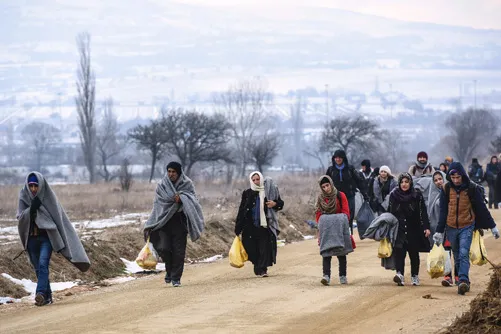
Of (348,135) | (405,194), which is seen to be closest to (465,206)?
(405,194)

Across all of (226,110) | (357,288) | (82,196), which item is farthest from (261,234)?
(226,110)

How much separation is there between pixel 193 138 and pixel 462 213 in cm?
5254

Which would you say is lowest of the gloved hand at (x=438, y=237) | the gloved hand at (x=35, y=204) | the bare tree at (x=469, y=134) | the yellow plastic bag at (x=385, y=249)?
the bare tree at (x=469, y=134)

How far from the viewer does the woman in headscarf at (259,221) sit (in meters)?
18.9

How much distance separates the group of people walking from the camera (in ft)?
53.0

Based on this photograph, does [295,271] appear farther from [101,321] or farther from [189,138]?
[189,138]

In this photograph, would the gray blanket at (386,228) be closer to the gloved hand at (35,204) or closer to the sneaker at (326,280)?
the sneaker at (326,280)

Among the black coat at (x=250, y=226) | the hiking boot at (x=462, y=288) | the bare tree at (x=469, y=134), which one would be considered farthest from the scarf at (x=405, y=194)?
the bare tree at (x=469, y=134)

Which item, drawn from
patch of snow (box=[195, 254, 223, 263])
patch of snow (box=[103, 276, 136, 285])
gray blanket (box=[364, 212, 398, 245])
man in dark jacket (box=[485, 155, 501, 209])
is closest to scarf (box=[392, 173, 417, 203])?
gray blanket (box=[364, 212, 398, 245])

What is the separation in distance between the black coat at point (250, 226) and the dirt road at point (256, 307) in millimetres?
419

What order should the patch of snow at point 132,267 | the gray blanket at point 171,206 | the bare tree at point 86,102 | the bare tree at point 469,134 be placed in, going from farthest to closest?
the bare tree at point 469,134
the bare tree at point 86,102
the patch of snow at point 132,267
the gray blanket at point 171,206

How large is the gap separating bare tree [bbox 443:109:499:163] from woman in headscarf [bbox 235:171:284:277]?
253 feet

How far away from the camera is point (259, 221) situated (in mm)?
18938

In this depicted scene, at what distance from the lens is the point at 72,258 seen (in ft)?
54.7
